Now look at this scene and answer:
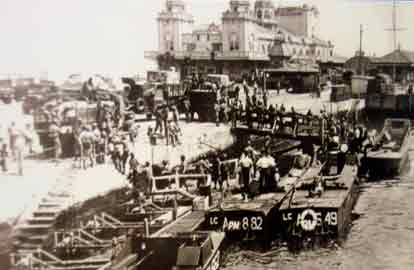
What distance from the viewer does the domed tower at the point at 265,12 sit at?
13327mm

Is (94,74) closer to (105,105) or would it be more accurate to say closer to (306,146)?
(105,105)

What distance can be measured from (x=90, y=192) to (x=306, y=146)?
5.32 meters

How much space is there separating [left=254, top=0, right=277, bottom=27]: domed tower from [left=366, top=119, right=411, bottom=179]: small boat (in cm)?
353

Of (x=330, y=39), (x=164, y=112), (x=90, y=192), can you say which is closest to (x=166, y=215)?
(x=90, y=192)

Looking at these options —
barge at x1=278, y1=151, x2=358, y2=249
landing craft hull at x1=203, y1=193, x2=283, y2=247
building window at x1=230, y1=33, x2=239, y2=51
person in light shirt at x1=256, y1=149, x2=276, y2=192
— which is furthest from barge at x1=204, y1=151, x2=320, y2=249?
building window at x1=230, y1=33, x2=239, y2=51

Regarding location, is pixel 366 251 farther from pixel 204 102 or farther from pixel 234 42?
pixel 234 42

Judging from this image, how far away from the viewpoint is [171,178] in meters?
8.09

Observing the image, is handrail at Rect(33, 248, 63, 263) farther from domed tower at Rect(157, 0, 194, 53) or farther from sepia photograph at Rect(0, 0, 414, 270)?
domed tower at Rect(157, 0, 194, 53)

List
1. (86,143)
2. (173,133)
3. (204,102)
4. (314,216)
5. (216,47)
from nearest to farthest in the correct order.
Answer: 1. (314,216)
2. (86,143)
3. (173,133)
4. (204,102)
5. (216,47)

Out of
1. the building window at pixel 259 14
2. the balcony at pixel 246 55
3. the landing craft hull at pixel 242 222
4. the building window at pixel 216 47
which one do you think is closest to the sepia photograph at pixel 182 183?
the landing craft hull at pixel 242 222

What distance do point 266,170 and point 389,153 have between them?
4124 mm

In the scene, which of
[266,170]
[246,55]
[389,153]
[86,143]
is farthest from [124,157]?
[246,55]

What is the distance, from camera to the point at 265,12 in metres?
14.0

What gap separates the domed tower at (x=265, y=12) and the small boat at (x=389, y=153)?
11.6 ft
